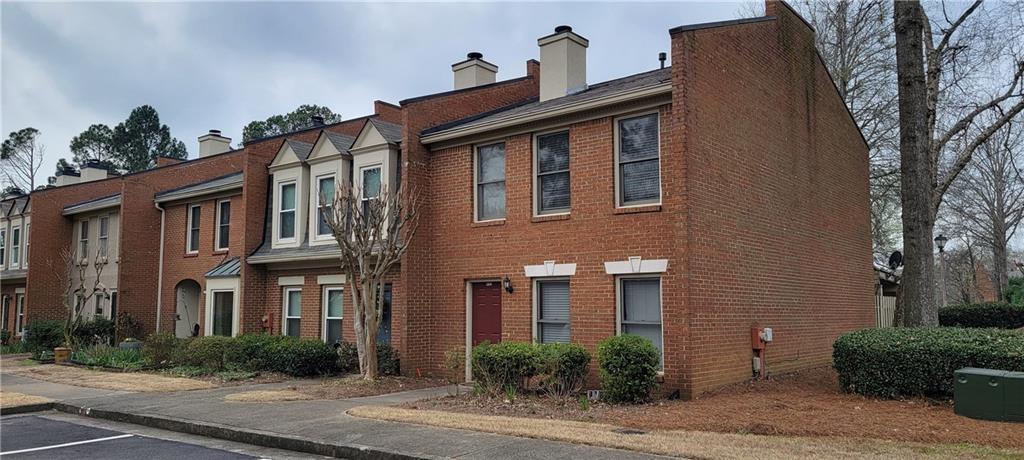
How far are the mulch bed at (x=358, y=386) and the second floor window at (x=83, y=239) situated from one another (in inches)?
676

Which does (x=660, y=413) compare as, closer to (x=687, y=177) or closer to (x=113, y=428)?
(x=687, y=177)

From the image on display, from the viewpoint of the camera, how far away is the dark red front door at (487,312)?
1511cm

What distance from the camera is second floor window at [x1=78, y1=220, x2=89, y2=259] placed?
2777 centimetres

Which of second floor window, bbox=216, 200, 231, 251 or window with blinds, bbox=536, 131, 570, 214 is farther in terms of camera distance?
second floor window, bbox=216, 200, 231, 251

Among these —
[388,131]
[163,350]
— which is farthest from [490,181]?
[163,350]

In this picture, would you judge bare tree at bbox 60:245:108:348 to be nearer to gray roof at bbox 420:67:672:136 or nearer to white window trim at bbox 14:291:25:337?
white window trim at bbox 14:291:25:337

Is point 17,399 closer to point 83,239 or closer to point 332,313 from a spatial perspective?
point 332,313

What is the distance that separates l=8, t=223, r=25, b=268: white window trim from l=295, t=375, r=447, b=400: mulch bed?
23097 mm

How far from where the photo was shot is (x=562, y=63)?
16312mm

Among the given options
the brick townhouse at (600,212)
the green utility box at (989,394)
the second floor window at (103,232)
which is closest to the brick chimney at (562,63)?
the brick townhouse at (600,212)

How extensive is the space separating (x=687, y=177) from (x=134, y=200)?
63.7ft

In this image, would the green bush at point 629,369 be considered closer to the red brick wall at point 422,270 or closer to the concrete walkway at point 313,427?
the concrete walkway at point 313,427

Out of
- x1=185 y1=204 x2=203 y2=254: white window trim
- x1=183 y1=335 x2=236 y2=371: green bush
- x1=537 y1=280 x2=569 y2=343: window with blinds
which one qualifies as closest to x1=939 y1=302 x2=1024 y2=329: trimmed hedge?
x1=537 y1=280 x2=569 y2=343: window with blinds

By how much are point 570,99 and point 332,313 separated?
8334 millimetres
